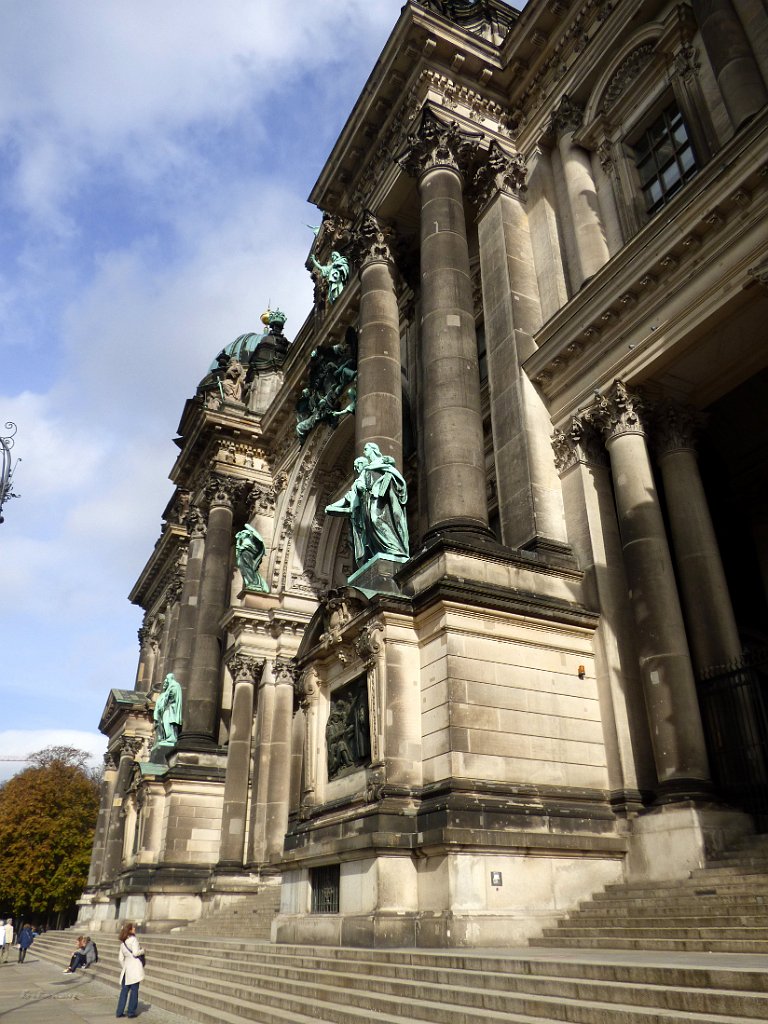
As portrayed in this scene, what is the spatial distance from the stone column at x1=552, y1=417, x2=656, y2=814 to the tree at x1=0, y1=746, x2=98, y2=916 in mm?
54561

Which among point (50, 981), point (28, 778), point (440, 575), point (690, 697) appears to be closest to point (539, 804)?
point (690, 697)

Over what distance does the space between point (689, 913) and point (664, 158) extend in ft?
46.5

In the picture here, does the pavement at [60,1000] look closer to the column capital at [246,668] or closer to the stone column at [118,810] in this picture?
the column capital at [246,668]

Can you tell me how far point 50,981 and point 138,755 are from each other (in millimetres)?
21476

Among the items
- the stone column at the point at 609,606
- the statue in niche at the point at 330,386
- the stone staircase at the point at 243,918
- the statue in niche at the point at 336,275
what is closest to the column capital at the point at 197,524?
the statue in niche at the point at 330,386

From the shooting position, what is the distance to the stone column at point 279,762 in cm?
2455

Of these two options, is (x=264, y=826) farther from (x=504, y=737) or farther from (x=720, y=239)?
(x=720, y=239)

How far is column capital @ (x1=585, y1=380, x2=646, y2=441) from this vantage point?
14.6 metres

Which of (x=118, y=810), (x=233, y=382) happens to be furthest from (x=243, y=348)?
(x=118, y=810)

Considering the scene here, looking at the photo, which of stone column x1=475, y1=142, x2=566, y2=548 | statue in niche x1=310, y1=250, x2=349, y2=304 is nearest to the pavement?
stone column x1=475, y1=142, x2=566, y2=548

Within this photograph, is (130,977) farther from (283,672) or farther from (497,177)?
(497,177)

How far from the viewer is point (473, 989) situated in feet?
23.1

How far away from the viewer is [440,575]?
12.9 metres

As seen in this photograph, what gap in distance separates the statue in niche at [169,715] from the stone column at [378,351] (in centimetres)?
1472
